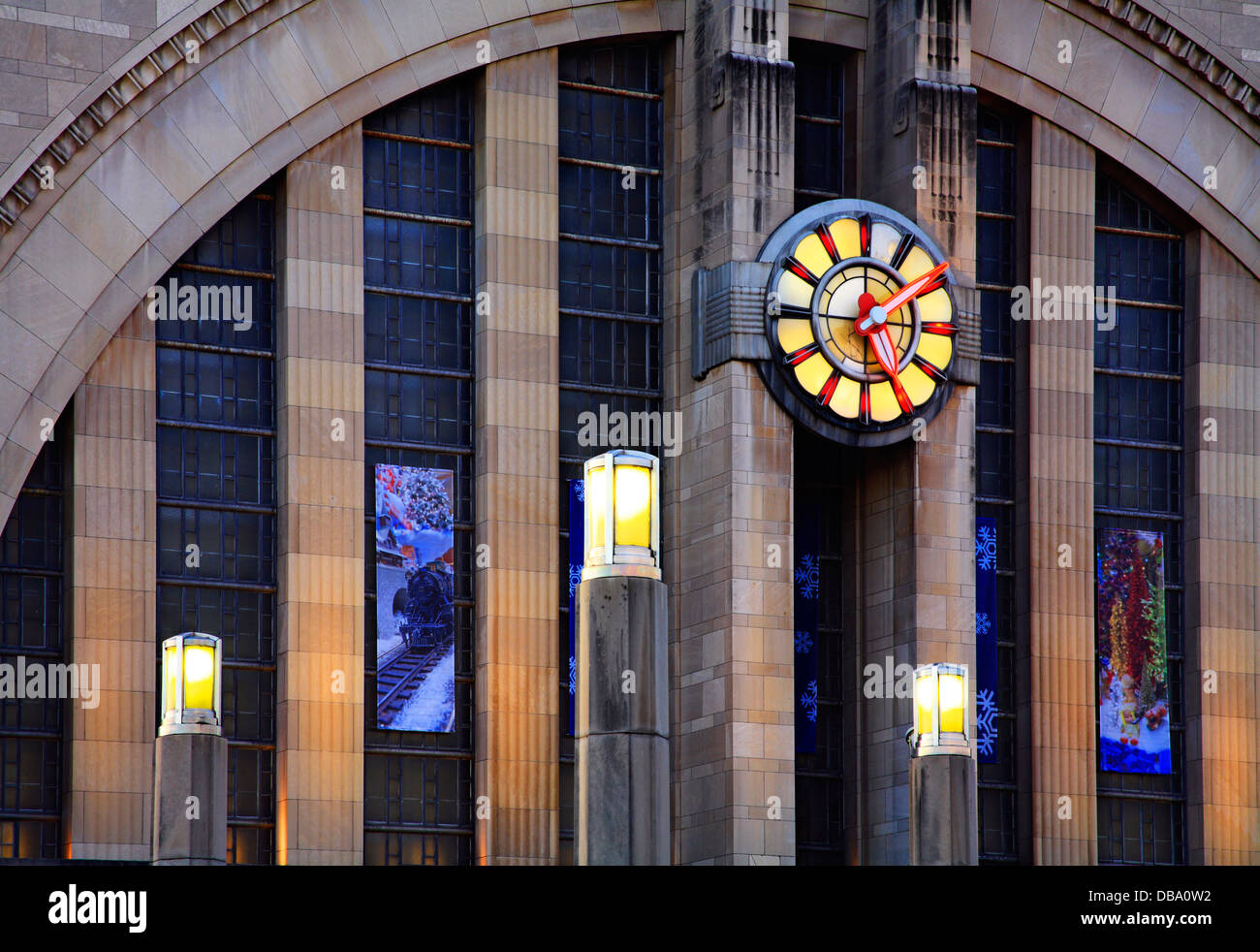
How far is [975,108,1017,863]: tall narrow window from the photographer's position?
43000 millimetres

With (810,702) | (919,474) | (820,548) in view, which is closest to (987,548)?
(820,548)

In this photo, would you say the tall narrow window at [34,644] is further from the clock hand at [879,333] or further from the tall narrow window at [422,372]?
the clock hand at [879,333]

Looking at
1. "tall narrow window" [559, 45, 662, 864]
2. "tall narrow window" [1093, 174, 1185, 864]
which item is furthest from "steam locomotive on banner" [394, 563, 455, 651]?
"tall narrow window" [1093, 174, 1185, 864]

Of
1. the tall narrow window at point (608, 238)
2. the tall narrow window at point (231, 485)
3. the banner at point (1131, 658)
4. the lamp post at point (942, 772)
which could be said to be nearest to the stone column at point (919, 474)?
the tall narrow window at point (608, 238)

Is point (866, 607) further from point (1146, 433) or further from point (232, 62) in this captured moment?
point (232, 62)

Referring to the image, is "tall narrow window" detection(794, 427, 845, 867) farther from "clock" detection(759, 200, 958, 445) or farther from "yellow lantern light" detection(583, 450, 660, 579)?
"yellow lantern light" detection(583, 450, 660, 579)

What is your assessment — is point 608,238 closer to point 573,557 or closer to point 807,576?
point 573,557

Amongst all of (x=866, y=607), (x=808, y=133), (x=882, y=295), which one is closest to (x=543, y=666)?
(x=866, y=607)

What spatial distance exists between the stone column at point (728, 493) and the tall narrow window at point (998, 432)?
5.36 meters

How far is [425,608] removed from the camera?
39688 mm

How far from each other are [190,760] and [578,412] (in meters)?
16.5

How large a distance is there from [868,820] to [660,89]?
Answer: 46.5 ft

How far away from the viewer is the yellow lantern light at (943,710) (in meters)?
29.2

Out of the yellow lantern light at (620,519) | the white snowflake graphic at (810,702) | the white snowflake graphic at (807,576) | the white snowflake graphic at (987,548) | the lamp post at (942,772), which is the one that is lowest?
the lamp post at (942,772)
